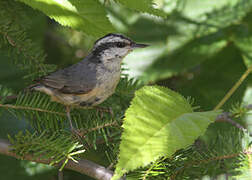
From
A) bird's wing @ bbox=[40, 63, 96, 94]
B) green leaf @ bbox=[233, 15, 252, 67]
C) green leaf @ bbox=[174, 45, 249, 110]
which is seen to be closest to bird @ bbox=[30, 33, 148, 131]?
bird's wing @ bbox=[40, 63, 96, 94]

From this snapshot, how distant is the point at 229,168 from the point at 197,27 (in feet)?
4.26

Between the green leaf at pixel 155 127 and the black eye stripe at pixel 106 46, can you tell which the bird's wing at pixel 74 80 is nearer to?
the black eye stripe at pixel 106 46

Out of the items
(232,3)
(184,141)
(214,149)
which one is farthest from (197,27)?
(184,141)

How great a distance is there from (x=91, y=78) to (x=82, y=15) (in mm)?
887

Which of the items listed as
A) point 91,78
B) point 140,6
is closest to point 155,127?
point 140,6

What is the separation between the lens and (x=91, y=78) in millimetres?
2170

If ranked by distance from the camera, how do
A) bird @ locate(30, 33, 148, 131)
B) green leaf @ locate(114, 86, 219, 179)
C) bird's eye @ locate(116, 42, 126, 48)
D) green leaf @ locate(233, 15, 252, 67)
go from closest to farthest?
green leaf @ locate(114, 86, 219, 179), bird @ locate(30, 33, 148, 131), green leaf @ locate(233, 15, 252, 67), bird's eye @ locate(116, 42, 126, 48)

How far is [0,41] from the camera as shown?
5.61ft

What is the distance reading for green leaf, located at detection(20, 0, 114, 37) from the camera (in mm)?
1229

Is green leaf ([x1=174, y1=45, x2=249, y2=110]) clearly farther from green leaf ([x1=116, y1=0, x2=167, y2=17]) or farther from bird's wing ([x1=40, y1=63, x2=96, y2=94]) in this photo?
green leaf ([x1=116, y1=0, x2=167, y2=17])

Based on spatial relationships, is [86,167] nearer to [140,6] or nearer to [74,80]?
[140,6]

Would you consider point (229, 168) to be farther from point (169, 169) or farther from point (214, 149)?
point (169, 169)

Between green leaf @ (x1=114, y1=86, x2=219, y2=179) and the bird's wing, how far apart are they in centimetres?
100

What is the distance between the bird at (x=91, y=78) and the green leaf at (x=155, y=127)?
73cm
